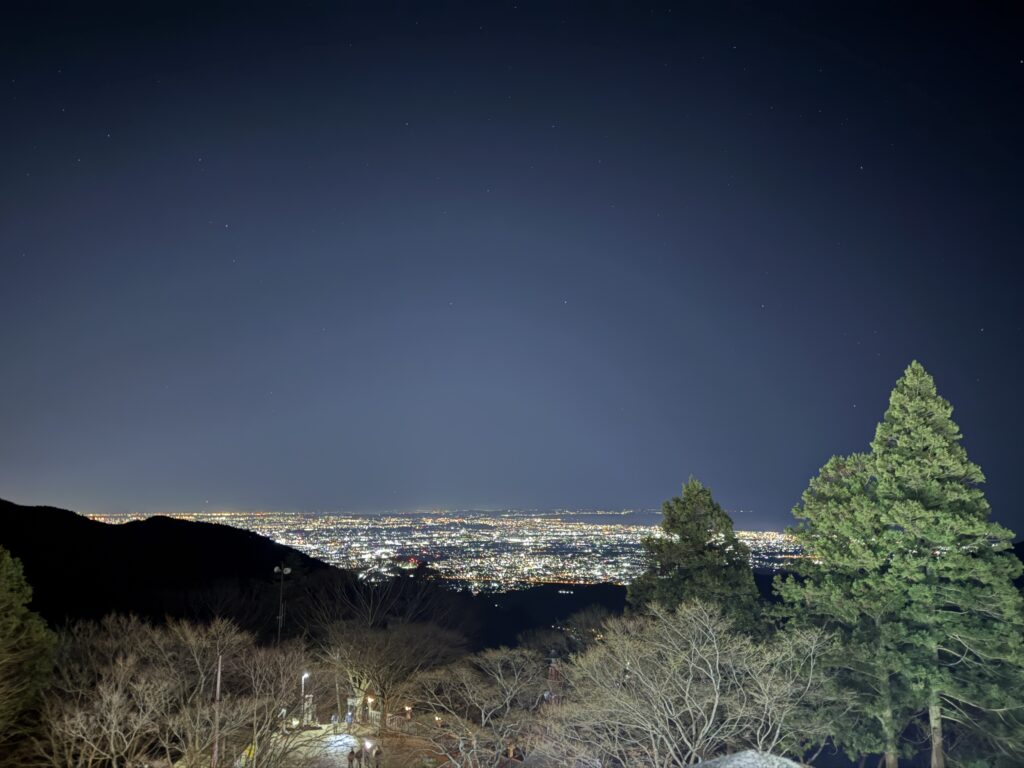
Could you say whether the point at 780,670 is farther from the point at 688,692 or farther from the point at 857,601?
the point at 688,692

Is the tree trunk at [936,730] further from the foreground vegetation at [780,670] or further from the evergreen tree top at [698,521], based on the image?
the evergreen tree top at [698,521]

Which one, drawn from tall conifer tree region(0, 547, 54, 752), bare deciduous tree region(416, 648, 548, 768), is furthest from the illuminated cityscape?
tall conifer tree region(0, 547, 54, 752)

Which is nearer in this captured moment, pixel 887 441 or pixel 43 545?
pixel 887 441

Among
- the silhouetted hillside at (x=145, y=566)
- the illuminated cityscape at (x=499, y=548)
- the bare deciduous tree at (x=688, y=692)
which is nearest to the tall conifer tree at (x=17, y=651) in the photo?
the bare deciduous tree at (x=688, y=692)

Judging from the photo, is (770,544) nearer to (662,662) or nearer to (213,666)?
(662,662)

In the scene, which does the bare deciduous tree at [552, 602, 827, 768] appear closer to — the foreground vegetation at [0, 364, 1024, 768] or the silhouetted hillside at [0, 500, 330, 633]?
the foreground vegetation at [0, 364, 1024, 768]

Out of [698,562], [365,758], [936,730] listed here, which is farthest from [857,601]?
[365,758]

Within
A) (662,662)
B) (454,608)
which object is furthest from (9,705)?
(454,608)
